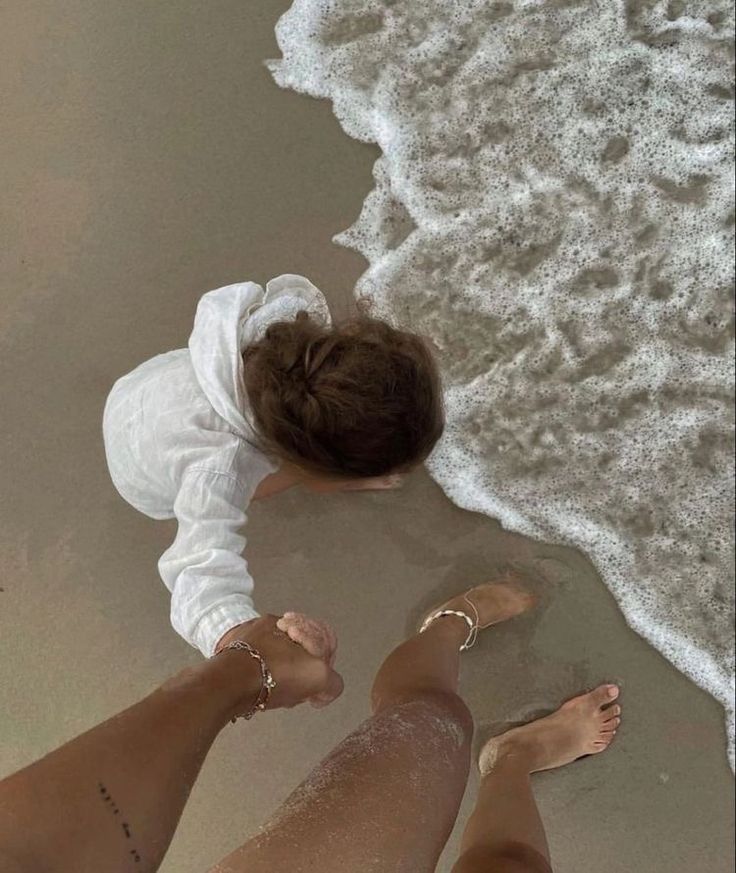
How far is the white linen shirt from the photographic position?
1.18 m

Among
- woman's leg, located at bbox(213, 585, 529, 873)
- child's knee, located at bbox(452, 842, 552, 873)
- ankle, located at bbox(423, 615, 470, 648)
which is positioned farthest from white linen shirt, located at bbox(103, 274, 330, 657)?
child's knee, located at bbox(452, 842, 552, 873)

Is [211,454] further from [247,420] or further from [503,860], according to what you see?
[503,860]

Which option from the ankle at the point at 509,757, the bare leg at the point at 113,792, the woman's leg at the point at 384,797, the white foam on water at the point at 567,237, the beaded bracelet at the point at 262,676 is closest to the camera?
the bare leg at the point at 113,792

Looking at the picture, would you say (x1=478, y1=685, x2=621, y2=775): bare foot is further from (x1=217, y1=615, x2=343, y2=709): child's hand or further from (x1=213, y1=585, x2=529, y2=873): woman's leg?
(x1=217, y1=615, x2=343, y2=709): child's hand

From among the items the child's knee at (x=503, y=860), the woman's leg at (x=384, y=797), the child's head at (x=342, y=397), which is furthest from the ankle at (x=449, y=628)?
the child's head at (x=342, y=397)

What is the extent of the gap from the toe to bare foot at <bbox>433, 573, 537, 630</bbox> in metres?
0.22

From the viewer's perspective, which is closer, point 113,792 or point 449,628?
point 113,792

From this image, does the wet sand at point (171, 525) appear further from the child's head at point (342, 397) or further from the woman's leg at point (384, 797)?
the child's head at point (342, 397)

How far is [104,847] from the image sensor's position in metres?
0.93

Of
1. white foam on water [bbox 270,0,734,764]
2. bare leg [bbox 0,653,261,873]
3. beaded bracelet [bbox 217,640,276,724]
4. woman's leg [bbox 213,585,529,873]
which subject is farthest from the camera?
white foam on water [bbox 270,0,734,764]

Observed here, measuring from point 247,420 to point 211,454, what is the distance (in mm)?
92

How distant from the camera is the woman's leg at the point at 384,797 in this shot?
3.24ft

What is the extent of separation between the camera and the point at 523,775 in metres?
1.47

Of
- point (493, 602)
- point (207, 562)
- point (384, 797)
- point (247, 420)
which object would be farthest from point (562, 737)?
point (247, 420)
